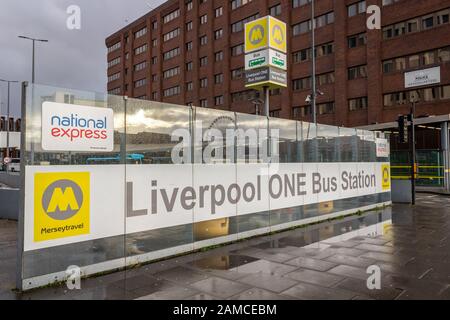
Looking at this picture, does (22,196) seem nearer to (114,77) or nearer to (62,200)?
(62,200)

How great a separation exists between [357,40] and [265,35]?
27373 mm

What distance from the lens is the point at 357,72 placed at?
120ft

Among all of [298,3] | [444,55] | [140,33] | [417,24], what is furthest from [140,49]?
[444,55]

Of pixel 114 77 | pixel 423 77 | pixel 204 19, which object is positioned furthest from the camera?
pixel 114 77

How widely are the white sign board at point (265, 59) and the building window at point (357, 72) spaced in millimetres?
25738

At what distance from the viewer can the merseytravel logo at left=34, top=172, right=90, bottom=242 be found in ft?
17.7

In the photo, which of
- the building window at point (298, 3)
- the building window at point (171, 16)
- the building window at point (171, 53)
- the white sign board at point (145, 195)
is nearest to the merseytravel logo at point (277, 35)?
the white sign board at point (145, 195)

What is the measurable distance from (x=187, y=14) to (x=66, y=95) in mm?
54752

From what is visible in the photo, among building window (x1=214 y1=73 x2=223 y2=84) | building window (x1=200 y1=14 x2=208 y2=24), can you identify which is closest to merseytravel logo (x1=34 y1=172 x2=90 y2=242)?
building window (x1=214 y1=73 x2=223 y2=84)

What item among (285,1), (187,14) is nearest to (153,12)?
(187,14)

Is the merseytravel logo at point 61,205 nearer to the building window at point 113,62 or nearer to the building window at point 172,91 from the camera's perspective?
the building window at point 172,91

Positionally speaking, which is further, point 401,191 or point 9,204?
point 401,191

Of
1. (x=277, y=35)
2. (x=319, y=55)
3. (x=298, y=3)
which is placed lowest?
(x=277, y=35)
